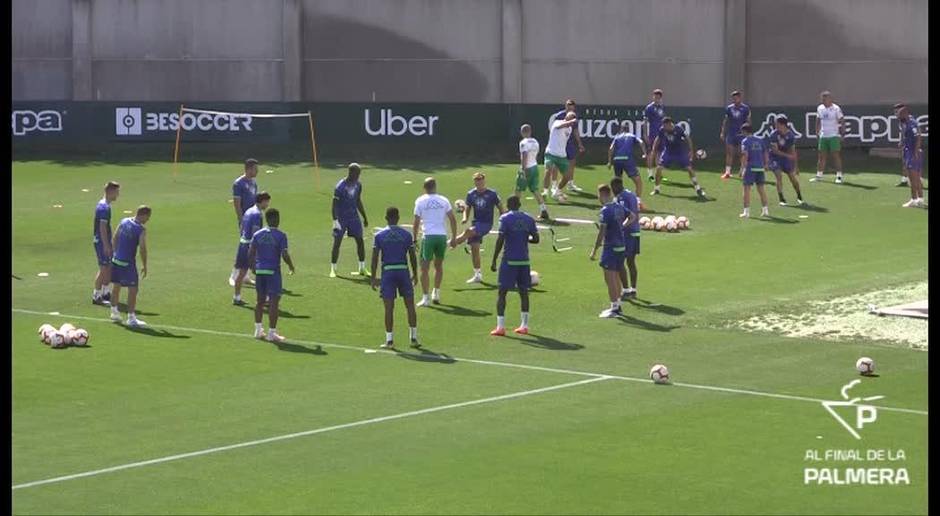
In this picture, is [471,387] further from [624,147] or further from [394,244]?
[624,147]

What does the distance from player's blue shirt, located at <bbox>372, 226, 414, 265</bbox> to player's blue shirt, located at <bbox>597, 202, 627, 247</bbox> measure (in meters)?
3.74

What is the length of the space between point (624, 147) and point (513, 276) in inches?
473

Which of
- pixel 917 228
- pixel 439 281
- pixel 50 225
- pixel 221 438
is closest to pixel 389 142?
pixel 50 225

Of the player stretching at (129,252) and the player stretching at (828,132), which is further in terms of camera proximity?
the player stretching at (828,132)

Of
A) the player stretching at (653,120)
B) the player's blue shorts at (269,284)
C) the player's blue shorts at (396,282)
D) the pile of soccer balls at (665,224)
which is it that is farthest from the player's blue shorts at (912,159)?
the player's blue shorts at (269,284)

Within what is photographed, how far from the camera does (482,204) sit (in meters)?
29.6

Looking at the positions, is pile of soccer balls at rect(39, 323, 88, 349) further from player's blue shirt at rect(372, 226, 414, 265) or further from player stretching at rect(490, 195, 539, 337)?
player stretching at rect(490, 195, 539, 337)

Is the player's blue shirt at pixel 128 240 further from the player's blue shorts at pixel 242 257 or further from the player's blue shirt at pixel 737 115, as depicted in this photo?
the player's blue shirt at pixel 737 115

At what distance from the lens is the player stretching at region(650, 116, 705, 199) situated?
39.8m

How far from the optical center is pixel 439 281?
94.6ft

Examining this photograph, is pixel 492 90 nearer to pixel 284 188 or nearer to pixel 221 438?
pixel 284 188

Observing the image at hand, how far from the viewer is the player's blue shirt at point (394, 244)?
24.9 meters

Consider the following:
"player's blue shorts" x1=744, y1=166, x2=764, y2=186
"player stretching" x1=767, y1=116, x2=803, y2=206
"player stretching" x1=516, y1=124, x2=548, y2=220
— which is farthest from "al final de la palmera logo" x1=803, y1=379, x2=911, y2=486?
"player stretching" x1=767, y1=116, x2=803, y2=206

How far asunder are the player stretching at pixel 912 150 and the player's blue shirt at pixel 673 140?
4779mm
